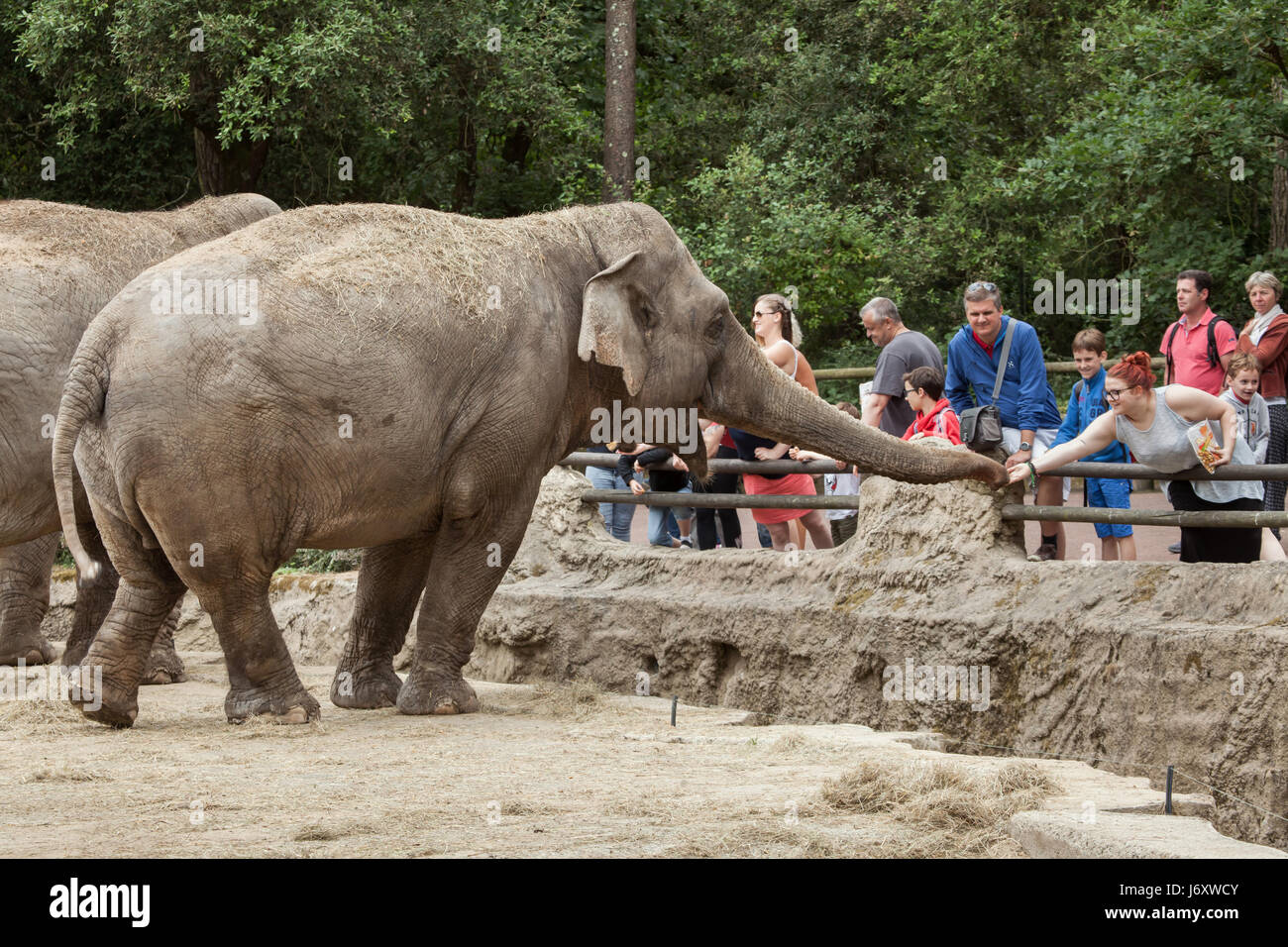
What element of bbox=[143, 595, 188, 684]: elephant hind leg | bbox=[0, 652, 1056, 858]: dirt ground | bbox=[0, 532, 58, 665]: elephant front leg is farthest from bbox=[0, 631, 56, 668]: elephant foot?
bbox=[0, 652, 1056, 858]: dirt ground

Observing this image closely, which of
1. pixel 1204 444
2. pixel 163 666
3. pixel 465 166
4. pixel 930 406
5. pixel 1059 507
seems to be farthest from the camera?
pixel 465 166

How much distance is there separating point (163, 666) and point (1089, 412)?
18.8 feet

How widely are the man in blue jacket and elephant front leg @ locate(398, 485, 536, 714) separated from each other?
285 centimetres

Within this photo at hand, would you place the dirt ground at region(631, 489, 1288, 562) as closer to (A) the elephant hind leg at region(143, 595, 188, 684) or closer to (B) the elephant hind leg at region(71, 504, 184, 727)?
(A) the elephant hind leg at region(143, 595, 188, 684)

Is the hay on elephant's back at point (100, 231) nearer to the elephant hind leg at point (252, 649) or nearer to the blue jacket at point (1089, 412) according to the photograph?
the elephant hind leg at point (252, 649)

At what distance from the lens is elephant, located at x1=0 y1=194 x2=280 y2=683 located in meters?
8.37

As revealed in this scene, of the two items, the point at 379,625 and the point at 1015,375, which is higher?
the point at 1015,375

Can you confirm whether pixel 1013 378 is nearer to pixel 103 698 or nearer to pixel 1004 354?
pixel 1004 354

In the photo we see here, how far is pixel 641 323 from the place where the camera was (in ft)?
27.3

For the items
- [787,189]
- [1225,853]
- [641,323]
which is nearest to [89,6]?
[787,189]

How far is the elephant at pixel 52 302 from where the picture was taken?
8.37 meters

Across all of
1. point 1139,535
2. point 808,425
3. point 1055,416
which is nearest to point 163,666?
point 808,425

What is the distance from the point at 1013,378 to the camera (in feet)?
31.1
